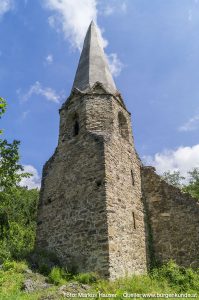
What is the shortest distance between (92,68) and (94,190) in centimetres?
859

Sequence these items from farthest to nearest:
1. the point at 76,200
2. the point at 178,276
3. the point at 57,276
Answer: the point at 76,200 → the point at 178,276 → the point at 57,276

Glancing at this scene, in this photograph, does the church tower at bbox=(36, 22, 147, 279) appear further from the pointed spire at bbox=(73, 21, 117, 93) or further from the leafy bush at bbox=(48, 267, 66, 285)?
the leafy bush at bbox=(48, 267, 66, 285)

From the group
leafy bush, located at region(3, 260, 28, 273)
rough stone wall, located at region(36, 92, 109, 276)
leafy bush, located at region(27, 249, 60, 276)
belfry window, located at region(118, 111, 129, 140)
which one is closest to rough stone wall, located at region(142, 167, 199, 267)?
belfry window, located at region(118, 111, 129, 140)

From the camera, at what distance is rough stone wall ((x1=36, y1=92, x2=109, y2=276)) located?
445 inches

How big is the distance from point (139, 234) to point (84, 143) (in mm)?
4576

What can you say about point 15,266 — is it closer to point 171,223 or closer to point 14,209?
point 171,223

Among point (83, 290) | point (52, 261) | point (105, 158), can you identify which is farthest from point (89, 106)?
point (83, 290)

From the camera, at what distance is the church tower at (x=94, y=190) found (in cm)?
1132

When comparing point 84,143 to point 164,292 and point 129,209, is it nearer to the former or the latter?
point 129,209

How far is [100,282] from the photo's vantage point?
10172 millimetres

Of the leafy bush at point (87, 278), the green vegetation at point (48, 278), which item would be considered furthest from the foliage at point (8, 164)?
the leafy bush at point (87, 278)

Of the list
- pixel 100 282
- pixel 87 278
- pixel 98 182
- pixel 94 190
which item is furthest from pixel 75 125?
pixel 100 282

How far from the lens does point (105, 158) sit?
1262 centimetres

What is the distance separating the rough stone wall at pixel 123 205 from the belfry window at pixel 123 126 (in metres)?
0.05
